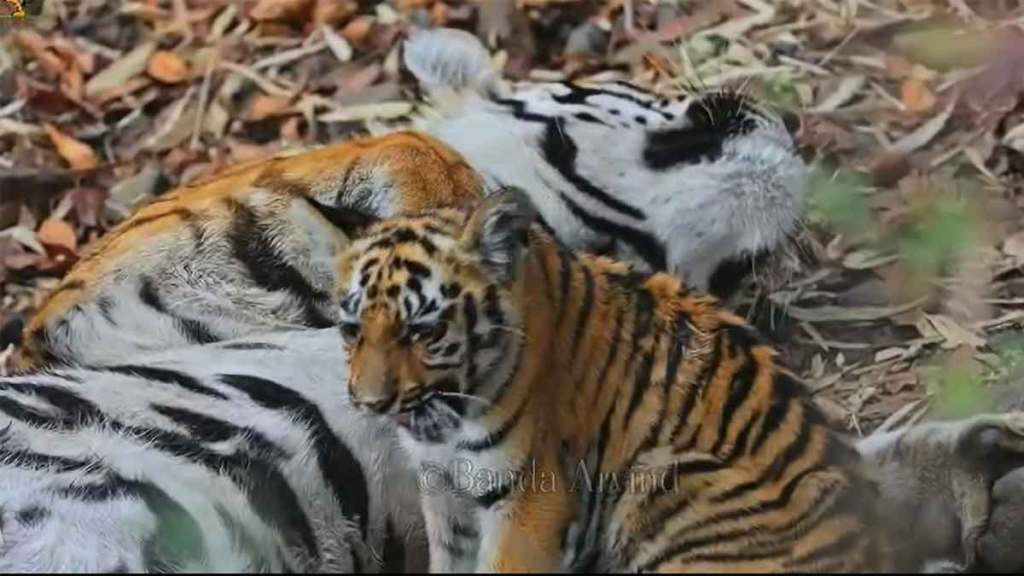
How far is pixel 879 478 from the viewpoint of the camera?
1678mm

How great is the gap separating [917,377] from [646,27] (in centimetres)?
106

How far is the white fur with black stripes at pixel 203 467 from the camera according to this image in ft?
5.57

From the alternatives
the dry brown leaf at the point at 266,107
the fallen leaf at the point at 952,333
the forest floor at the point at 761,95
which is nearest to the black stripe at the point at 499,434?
the forest floor at the point at 761,95

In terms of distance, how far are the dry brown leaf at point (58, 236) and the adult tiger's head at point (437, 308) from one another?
1.23 m

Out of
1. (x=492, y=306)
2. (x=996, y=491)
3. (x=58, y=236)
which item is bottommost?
(x=58, y=236)

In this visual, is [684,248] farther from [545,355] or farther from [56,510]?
[56,510]

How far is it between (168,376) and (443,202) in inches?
14.9

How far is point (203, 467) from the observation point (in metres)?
1.83

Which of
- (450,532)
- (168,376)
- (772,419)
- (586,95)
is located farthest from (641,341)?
(586,95)

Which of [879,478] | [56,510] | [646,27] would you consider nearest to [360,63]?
[646,27]

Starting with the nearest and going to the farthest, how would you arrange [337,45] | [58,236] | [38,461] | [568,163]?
[38,461] < [568,163] < [58,236] < [337,45]

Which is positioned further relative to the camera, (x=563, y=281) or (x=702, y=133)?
(x=702, y=133)

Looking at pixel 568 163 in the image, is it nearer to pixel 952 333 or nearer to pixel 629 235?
pixel 629 235

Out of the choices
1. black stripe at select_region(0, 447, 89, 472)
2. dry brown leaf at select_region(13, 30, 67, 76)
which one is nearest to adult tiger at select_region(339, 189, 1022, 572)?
black stripe at select_region(0, 447, 89, 472)
